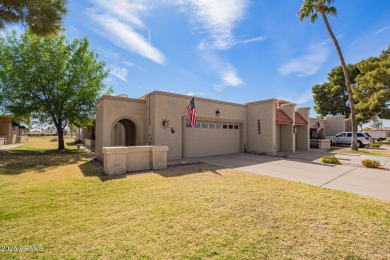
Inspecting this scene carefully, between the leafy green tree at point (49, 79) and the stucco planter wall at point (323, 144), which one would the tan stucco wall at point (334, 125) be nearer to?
the stucco planter wall at point (323, 144)

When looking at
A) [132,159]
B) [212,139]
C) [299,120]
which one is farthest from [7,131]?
[299,120]

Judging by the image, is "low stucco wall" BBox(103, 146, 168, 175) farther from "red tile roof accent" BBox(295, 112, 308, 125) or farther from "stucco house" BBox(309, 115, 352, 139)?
"stucco house" BBox(309, 115, 352, 139)

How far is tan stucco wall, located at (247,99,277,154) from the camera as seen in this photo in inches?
632

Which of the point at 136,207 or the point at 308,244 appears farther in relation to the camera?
the point at 136,207

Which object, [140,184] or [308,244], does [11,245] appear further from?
[308,244]

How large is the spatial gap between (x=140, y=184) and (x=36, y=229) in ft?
11.5

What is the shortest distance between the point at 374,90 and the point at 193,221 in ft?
113

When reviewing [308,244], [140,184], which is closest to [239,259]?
[308,244]

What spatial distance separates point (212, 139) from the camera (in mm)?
15836

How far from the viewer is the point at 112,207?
5027 mm

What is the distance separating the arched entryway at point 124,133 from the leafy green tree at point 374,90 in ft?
99.0

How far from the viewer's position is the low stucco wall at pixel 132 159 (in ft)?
29.1

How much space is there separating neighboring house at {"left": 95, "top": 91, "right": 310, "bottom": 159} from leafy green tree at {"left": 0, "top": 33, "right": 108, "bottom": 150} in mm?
6978

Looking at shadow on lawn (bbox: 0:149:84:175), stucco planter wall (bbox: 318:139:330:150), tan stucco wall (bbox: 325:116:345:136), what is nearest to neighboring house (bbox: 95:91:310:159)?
shadow on lawn (bbox: 0:149:84:175)
